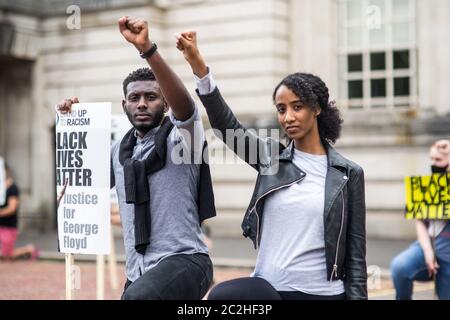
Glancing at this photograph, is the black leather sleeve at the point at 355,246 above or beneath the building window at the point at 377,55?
beneath

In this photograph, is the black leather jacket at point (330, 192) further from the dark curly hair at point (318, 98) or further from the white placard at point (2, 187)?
the white placard at point (2, 187)

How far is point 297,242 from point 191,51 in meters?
0.96

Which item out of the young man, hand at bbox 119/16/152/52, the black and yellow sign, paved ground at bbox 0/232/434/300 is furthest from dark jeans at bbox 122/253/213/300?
paved ground at bbox 0/232/434/300

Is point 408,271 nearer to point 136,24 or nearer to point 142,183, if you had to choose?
point 142,183

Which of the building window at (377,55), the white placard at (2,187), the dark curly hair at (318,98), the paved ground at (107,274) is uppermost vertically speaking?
the building window at (377,55)

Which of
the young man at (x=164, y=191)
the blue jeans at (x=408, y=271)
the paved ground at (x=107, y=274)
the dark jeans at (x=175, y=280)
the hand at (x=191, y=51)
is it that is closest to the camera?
the hand at (x=191, y=51)

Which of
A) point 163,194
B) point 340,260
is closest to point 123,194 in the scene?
point 163,194

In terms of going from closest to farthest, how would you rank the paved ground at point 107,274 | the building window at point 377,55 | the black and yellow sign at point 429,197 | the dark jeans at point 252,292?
the dark jeans at point 252,292 < the black and yellow sign at point 429,197 < the paved ground at point 107,274 < the building window at point 377,55

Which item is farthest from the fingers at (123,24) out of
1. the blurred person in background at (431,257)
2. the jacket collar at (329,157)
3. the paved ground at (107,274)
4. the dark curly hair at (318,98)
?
the paved ground at (107,274)

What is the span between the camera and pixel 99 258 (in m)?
8.93

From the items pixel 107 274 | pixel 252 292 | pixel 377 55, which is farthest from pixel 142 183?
pixel 377 55

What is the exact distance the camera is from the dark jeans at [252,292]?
12.2ft

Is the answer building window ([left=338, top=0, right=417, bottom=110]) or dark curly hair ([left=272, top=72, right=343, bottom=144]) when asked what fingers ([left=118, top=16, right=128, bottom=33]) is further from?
building window ([left=338, top=0, right=417, bottom=110])

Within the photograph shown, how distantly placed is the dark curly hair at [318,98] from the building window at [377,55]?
12.3 meters
